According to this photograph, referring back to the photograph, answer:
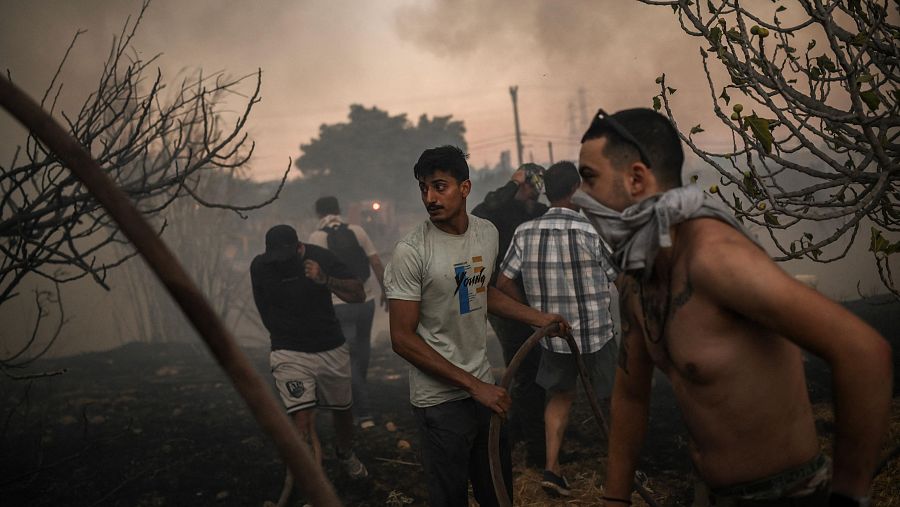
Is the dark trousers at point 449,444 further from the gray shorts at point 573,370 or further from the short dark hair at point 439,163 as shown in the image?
the gray shorts at point 573,370

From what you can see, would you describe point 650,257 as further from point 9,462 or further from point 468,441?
point 9,462

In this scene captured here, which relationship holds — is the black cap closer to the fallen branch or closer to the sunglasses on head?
the sunglasses on head

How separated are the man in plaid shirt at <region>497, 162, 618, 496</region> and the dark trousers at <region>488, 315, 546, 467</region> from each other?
0.52 meters

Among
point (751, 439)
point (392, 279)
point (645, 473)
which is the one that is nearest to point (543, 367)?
point (645, 473)

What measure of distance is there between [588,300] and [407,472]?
7.57 ft

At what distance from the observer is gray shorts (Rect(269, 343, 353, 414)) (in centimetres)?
483

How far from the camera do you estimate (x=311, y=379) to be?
16.1 ft

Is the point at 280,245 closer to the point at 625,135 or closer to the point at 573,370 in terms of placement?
the point at 573,370

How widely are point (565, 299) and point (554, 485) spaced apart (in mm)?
1445

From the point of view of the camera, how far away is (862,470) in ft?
4.76

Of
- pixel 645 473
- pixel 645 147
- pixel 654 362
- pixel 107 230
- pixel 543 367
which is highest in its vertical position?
pixel 107 230

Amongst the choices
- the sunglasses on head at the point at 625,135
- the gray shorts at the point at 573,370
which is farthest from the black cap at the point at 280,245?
the sunglasses on head at the point at 625,135

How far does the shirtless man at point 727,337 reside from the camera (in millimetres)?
1421

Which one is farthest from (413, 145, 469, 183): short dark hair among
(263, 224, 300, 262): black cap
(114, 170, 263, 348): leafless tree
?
(114, 170, 263, 348): leafless tree
